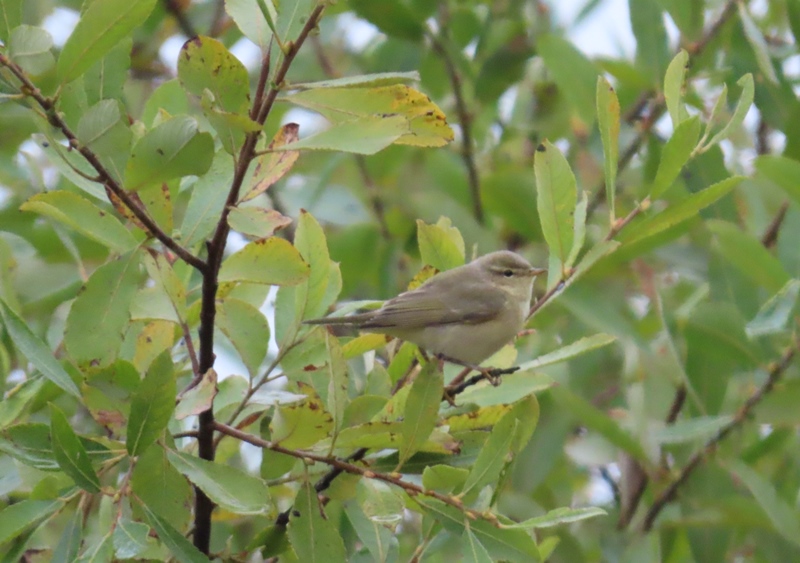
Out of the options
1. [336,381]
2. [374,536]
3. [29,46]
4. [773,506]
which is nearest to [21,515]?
[336,381]

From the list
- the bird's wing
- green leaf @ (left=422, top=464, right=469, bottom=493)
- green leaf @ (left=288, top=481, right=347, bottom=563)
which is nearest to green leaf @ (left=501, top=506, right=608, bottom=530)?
green leaf @ (left=422, top=464, right=469, bottom=493)

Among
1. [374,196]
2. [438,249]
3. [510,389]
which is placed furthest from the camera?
[374,196]

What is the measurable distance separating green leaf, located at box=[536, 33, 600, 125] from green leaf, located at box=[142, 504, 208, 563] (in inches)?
102

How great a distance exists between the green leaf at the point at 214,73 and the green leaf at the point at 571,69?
7.37 feet

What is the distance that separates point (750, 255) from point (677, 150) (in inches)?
39.8

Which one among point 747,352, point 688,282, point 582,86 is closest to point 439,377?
point 747,352

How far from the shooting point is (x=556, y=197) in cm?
224

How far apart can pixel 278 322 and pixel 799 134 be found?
203 centimetres

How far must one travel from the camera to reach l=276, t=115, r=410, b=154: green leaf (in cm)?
178

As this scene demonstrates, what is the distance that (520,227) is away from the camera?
3.99 meters

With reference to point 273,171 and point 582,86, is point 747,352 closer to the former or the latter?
point 582,86

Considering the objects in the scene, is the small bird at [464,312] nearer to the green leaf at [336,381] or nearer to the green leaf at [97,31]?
the green leaf at [336,381]

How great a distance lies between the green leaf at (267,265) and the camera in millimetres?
1920

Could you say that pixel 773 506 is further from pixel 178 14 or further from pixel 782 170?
pixel 178 14
